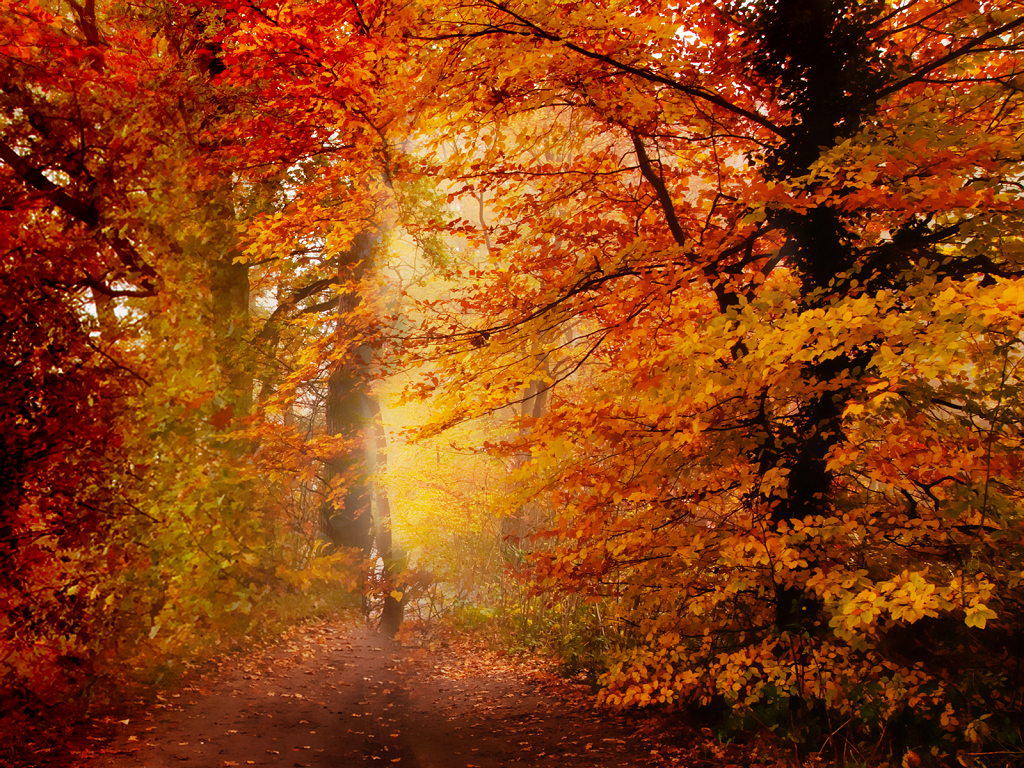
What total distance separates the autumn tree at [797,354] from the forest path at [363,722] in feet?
3.80

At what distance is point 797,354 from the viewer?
3.88 metres

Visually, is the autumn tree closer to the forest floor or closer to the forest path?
the forest floor

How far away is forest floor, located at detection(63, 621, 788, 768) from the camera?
18.5 ft

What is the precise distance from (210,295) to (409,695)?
5929 millimetres

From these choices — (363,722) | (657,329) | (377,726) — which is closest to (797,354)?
(657,329)

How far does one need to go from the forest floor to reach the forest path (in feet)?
0.06

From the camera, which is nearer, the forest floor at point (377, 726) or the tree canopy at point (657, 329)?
the tree canopy at point (657, 329)

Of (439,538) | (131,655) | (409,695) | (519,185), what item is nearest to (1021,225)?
(519,185)

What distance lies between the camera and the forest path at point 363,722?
5.71 meters

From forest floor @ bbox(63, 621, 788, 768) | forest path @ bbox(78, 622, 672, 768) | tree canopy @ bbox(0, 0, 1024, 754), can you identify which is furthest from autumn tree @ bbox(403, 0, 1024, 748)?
forest path @ bbox(78, 622, 672, 768)

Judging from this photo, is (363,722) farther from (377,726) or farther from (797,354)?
(797,354)

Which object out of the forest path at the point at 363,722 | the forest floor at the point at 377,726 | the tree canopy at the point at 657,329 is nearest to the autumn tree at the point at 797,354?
the tree canopy at the point at 657,329

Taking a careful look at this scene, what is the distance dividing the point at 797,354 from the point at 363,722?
20.3ft

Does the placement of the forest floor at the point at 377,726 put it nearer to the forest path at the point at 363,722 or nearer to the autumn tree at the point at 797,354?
the forest path at the point at 363,722
